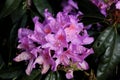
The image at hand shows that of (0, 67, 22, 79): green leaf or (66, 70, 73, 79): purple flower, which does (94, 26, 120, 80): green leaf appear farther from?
(0, 67, 22, 79): green leaf

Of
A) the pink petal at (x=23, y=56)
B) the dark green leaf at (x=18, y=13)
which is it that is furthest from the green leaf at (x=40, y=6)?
the pink petal at (x=23, y=56)

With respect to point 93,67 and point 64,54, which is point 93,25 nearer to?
point 93,67

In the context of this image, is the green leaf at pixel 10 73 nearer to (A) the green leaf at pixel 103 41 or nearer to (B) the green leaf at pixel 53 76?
(B) the green leaf at pixel 53 76

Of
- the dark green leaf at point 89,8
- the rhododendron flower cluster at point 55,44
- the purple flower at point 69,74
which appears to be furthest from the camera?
the dark green leaf at point 89,8

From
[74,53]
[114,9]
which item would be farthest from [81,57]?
[114,9]

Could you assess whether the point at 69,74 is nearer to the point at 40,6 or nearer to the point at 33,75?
the point at 33,75

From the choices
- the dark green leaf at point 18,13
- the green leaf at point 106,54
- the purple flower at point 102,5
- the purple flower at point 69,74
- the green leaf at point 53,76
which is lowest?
the green leaf at point 53,76

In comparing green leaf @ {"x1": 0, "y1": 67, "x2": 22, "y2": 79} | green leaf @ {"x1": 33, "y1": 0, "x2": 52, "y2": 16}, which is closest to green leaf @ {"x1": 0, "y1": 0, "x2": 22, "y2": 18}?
green leaf @ {"x1": 33, "y1": 0, "x2": 52, "y2": 16}

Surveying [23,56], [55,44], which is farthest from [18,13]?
[55,44]
